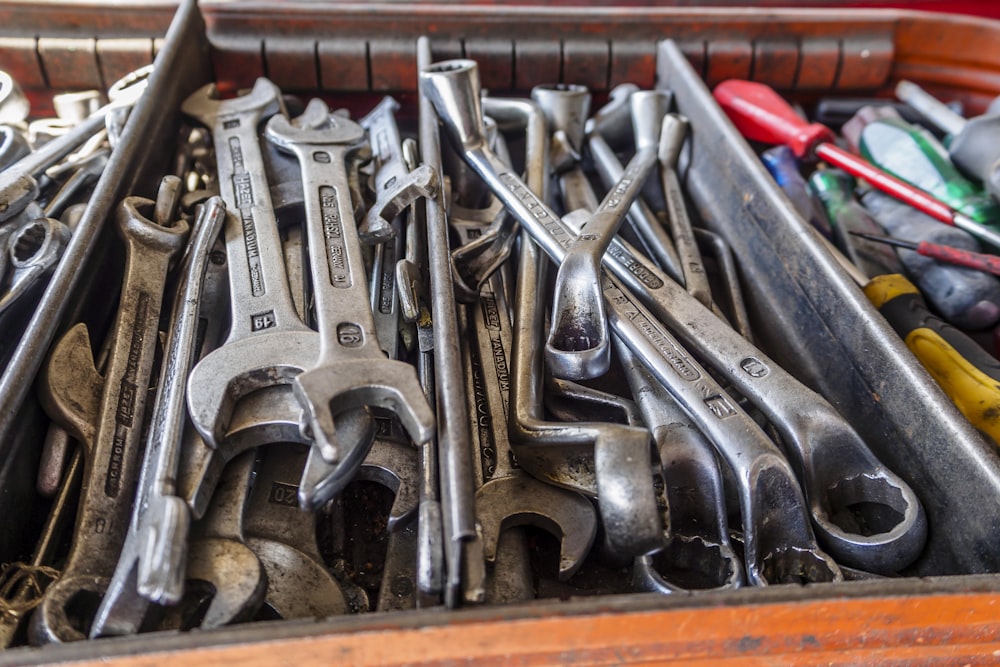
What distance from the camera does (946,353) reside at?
1051 millimetres

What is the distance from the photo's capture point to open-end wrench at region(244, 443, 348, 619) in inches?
31.2

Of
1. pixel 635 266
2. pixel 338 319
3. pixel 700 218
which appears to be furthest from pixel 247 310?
pixel 700 218

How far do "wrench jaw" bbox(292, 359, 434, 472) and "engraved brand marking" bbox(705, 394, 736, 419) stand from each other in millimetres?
350

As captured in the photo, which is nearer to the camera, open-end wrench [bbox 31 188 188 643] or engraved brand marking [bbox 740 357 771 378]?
open-end wrench [bbox 31 188 188 643]

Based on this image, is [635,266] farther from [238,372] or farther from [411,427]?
[238,372]

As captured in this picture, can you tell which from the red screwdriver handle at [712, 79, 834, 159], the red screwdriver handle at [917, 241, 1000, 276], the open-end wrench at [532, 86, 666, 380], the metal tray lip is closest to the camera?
the metal tray lip

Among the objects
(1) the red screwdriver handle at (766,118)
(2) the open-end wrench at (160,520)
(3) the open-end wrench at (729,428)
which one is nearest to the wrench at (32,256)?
(2) the open-end wrench at (160,520)

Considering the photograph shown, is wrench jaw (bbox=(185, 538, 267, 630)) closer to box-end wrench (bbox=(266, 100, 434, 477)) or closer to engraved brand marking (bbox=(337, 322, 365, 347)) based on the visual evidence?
box-end wrench (bbox=(266, 100, 434, 477))

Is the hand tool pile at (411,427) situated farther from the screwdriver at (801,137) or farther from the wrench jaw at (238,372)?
the screwdriver at (801,137)

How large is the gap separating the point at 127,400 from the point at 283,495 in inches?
9.0

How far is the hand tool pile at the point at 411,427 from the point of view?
76 centimetres

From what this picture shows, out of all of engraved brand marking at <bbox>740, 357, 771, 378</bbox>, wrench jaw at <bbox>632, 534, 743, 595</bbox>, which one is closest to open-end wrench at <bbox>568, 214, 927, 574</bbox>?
engraved brand marking at <bbox>740, 357, 771, 378</bbox>

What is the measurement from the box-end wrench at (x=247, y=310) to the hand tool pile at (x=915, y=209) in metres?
0.85

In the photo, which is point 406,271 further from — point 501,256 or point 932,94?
point 932,94
